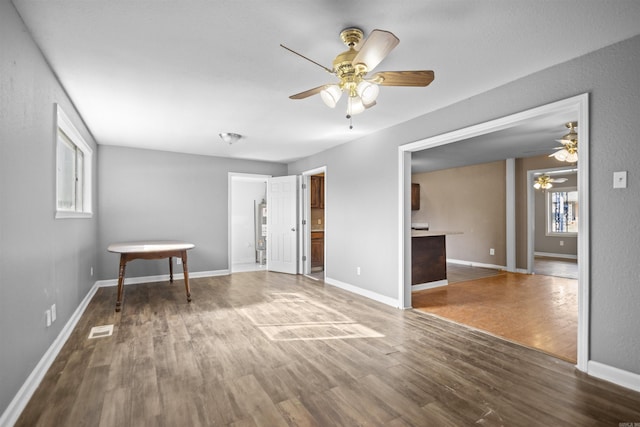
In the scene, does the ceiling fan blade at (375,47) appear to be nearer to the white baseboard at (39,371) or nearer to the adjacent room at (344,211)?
the adjacent room at (344,211)

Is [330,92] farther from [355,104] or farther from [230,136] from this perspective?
[230,136]

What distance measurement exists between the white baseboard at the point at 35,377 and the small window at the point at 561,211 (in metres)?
10.6

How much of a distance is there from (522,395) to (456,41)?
2.35 metres

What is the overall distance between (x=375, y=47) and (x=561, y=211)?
978 centimetres

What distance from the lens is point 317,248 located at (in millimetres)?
6863

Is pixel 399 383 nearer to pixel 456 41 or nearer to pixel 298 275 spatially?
pixel 456 41

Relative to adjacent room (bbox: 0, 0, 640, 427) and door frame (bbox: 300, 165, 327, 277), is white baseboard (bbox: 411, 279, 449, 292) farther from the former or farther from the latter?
door frame (bbox: 300, 165, 327, 277)

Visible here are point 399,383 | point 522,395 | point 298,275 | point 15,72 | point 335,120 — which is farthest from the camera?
point 298,275

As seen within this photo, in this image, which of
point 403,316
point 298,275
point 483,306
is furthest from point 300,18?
point 298,275

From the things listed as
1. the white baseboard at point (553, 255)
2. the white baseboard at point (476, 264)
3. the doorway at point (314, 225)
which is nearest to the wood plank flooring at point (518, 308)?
the white baseboard at point (476, 264)

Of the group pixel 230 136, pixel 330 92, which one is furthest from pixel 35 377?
pixel 230 136

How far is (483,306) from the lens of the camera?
3904mm

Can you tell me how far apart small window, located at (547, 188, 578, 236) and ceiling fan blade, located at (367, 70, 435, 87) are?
8964 mm

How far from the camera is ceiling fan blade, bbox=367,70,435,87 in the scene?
190cm
